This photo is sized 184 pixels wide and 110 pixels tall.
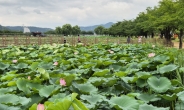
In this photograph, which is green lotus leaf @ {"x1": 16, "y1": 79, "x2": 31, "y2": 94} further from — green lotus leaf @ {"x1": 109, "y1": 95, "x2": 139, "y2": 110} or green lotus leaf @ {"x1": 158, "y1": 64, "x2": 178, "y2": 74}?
green lotus leaf @ {"x1": 158, "y1": 64, "x2": 178, "y2": 74}

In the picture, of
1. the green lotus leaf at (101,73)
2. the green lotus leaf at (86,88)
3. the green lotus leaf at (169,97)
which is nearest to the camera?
the green lotus leaf at (169,97)

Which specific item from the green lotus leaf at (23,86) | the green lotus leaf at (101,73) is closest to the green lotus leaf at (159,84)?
the green lotus leaf at (101,73)

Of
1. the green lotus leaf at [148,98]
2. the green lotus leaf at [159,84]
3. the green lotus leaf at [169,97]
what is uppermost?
the green lotus leaf at [159,84]

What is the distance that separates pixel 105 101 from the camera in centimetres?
169

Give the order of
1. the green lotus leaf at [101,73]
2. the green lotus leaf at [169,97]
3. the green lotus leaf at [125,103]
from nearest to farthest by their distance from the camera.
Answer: the green lotus leaf at [125,103] → the green lotus leaf at [169,97] → the green lotus leaf at [101,73]

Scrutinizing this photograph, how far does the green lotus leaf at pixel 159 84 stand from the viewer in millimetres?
1912

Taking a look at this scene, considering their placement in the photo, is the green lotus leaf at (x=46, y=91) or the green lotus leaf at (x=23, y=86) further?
the green lotus leaf at (x=23, y=86)

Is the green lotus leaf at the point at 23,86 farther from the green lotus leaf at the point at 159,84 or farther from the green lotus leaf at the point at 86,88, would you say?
the green lotus leaf at the point at 159,84

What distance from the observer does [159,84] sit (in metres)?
2.03

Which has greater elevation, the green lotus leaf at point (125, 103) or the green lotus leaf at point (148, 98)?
the green lotus leaf at point (125, 103)

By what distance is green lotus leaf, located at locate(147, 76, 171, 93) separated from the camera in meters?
1.91

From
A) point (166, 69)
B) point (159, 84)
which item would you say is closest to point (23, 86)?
point (159, 84)

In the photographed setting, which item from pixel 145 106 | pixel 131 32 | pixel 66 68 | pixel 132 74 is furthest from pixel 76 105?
pixel 131 32

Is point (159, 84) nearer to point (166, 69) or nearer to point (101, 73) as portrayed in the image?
point (166, 69)
